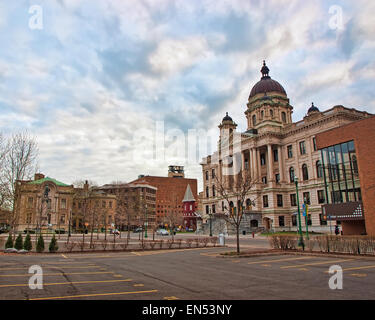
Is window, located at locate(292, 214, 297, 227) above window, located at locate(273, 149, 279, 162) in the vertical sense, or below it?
below

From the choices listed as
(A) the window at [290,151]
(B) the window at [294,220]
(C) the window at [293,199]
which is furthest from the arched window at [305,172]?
(B) the window at [294,220]

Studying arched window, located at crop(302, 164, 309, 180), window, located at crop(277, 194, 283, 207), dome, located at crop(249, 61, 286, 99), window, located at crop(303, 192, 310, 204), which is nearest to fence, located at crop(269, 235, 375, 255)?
window, located at crop(303, 192, 310, 204)

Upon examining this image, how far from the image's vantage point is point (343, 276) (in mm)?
12336

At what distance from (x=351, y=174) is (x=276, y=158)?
3286 cm

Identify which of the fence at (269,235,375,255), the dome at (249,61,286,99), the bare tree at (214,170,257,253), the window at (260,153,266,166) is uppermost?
the dome at (249,61,286,99)

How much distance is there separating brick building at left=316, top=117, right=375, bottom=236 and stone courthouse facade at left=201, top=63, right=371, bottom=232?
551 inches

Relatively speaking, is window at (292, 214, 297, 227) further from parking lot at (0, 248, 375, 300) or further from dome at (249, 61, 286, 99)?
parking lot at (0, 248, 375, 300)

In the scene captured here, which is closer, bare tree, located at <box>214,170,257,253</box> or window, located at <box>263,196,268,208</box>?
bare tree, located at <box>214,170,257,253</box>

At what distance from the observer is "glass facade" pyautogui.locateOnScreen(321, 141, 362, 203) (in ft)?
125

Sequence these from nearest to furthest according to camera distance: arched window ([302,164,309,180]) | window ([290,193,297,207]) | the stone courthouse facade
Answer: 1. the stone courthouse facade
2. arched window ([302,164,309,180])
3. window ([290,193,297,207])

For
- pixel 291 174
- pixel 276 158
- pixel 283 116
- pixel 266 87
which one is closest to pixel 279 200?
pixel 291 174

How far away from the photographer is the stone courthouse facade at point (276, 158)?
60406 millimetres
